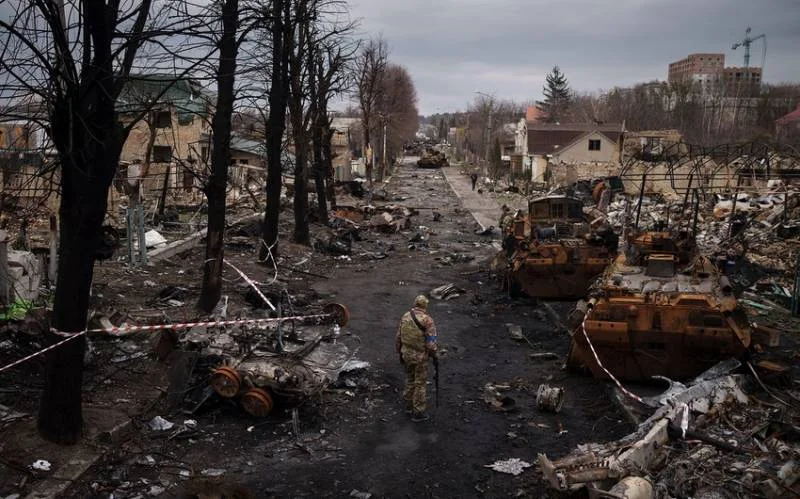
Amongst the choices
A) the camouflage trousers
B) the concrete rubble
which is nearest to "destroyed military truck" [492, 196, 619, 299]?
the concrete rubble

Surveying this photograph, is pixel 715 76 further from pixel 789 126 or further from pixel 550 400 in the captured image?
pixel 550 400

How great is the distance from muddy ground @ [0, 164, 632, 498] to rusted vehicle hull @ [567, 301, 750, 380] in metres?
0.62

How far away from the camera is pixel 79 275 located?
6.61 meters

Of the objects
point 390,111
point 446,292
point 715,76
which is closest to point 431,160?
point 390,111

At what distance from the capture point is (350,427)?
827 cm

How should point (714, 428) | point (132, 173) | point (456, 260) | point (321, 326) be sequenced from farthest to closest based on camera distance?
point (132, 173)
point (456, 260)
point (321, 326)
point (714, 428)

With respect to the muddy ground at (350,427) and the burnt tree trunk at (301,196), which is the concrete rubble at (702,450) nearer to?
the muddy ground at (350,427)

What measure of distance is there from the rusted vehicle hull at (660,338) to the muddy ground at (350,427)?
62 centimetres

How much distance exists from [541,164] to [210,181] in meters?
47.8

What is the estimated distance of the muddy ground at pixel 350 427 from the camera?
6.76 m

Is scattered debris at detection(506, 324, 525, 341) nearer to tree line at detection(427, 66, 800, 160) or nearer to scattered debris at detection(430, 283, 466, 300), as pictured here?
scattered debris at detection(430, 283, 466, 300)

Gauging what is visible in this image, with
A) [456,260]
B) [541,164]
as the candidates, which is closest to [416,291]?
[456,260]

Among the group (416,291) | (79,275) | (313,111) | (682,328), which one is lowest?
(416,291)

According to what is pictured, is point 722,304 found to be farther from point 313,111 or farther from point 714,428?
point 313,111
